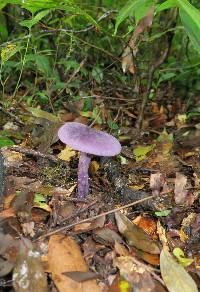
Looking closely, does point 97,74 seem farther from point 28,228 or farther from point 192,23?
point 28,228

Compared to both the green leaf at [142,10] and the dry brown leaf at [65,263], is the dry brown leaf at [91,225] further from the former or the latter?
the green leaf at [142,10]

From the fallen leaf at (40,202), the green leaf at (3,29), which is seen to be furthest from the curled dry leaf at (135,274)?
the green leaf at (3,29)

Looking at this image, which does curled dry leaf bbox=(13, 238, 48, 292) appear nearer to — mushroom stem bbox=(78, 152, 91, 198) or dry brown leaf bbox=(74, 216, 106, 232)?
dry brown leaf bbox=(74, 216, 106, 232)

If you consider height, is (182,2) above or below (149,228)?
above

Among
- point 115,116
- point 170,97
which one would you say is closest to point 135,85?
point 115,116

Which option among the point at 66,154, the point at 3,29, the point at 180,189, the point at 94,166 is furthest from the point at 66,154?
the point at 3,29

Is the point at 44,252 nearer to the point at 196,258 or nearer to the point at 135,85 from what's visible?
the point at 196,258
